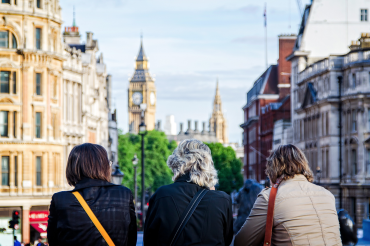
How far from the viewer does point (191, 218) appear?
7105mm

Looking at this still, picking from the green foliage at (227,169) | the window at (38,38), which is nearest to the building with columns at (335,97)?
the window at (38,38)

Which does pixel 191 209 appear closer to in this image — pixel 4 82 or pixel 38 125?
pixel 4 82

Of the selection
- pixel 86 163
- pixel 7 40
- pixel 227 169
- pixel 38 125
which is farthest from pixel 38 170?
pixel 227 169

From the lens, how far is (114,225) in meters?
7.20

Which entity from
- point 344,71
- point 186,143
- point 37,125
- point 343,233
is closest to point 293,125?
point 344,71

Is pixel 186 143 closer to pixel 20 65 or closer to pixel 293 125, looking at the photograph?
pixel 20 65

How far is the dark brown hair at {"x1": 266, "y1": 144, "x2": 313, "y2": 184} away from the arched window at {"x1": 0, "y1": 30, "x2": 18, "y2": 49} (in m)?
37.9

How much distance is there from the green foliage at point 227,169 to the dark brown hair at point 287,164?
103 metres

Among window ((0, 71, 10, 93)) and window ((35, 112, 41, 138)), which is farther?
window ((35, 112, 41, 138))

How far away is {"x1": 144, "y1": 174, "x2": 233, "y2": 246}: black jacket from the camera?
7.09m

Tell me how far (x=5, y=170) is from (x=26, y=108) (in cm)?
365

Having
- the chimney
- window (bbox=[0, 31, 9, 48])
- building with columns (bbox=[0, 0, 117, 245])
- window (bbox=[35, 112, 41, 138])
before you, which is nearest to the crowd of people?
building with columns (bbox=[0, 0, 117, 245])

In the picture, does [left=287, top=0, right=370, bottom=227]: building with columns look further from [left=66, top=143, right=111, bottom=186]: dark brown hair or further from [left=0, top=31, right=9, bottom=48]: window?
[left=66, top=143, right=111, bottom=186]: dark brown hair

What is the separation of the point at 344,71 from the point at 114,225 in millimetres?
54759
